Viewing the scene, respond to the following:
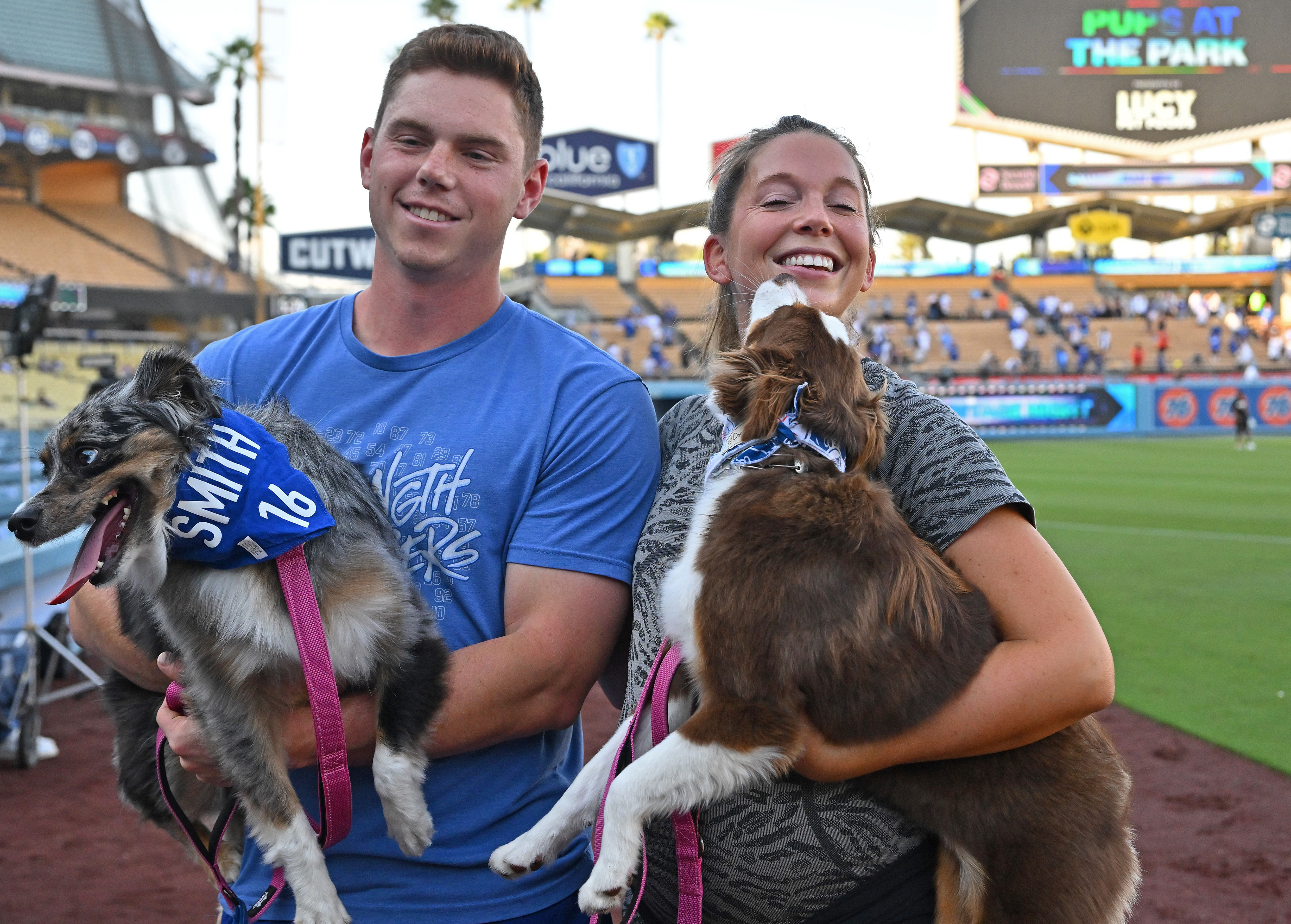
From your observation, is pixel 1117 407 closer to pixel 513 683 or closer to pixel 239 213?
pixel 239 213

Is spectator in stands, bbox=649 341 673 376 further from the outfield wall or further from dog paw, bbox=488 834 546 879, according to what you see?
dog paw, bbox=488 834 546 879

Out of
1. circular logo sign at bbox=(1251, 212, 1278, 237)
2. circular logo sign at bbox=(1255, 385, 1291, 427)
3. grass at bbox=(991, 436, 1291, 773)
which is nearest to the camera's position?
grass at bbox=(991, 436, 1291, 773)

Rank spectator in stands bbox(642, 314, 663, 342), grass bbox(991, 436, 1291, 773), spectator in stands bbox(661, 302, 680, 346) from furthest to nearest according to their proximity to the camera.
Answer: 1. spectator in stands bbox(661, 302, 680, 346)
2. spectator in stands bbox(642, 314, 663, 342)
3. grass bbox(991, 436, 1291, 773)

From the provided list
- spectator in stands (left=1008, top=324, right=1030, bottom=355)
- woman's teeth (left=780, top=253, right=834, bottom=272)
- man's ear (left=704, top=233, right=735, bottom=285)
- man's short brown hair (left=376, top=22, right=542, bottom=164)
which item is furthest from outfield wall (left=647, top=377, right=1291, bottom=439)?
man's short brown hair (left=376, top=22, right=542, bottom=164)

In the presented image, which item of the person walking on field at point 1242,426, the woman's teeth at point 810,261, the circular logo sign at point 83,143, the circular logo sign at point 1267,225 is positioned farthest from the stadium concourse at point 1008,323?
the woman's teeth at point 810,261

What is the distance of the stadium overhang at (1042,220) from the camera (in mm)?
52531

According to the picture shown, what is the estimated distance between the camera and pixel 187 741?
89.3 inches

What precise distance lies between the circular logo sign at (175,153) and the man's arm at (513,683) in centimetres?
418

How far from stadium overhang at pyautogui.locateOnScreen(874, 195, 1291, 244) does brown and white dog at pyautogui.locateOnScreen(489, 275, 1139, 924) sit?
5160cm

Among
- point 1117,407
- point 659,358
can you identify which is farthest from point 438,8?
point 1117,407

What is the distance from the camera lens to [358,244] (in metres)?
21.8

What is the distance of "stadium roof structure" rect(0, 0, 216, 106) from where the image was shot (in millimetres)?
5172

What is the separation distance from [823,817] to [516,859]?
67 centimetres

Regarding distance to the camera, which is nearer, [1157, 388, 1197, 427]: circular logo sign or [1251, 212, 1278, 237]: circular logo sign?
[1157, 388, 1197, 427]: circular logo sign
